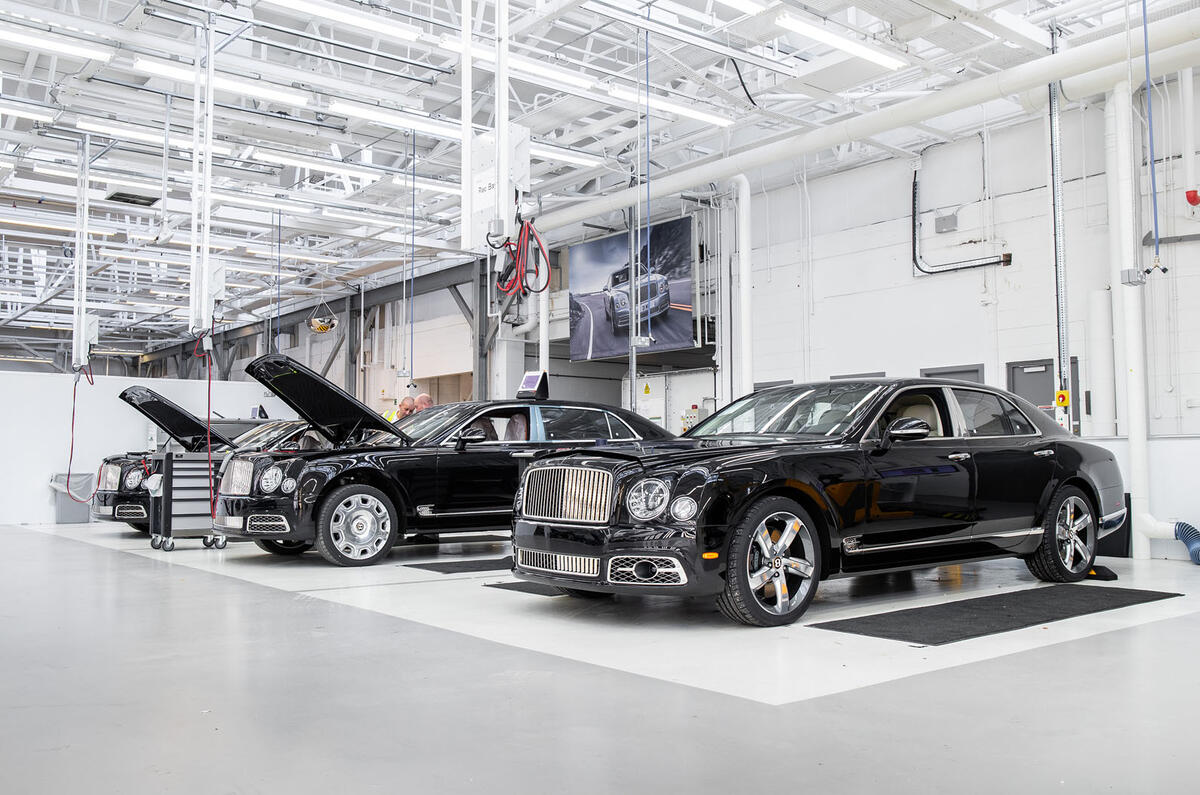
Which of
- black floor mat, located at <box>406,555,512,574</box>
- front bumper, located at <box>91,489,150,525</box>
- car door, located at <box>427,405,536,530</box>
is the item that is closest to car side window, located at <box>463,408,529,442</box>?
car door, located at <box>427,405,536,530</box>

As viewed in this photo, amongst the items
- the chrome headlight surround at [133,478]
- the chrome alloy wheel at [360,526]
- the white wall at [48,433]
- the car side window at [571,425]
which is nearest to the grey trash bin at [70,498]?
the white wall at [48,433]

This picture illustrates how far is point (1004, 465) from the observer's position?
6.40m

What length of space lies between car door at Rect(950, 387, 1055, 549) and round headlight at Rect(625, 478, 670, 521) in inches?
91.3

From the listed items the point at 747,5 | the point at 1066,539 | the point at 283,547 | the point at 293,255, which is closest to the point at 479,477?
the point at 283,547

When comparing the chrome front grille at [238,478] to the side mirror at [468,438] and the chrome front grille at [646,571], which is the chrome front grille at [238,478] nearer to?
the side mirror at [468,438]

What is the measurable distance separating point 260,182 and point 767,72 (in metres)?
8.95

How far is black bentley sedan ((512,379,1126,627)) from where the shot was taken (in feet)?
16.6

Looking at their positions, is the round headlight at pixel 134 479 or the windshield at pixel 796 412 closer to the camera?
the windshield at pixel 796 412

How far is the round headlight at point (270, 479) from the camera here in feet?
26.3

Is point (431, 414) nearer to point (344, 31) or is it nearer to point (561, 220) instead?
point (344, 31)

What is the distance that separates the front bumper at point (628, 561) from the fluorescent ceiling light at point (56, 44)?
24.3ft

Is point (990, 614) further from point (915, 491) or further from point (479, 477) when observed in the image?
point (479, 477)

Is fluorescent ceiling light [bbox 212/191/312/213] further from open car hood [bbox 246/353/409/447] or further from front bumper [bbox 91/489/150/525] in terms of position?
open car hood [bbox 246/353/409/447]

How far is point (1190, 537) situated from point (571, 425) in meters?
5.32
